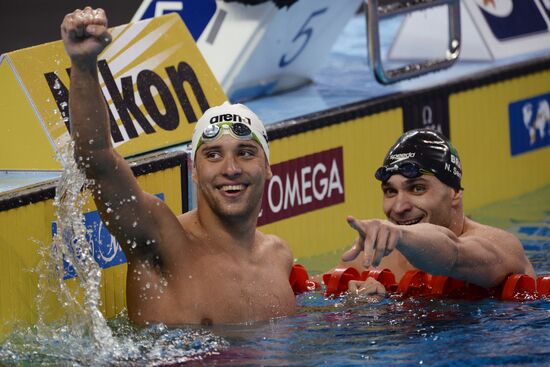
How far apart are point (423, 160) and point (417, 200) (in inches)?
5.6

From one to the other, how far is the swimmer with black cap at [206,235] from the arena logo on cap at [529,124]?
10.7ft

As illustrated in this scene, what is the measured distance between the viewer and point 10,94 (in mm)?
4777

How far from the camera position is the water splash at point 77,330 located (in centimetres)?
380

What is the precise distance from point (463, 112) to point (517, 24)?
115cm

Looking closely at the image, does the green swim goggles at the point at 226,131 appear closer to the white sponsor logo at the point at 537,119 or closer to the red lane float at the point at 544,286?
the red lane float at the point at 544,286

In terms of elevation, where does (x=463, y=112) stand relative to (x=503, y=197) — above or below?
above

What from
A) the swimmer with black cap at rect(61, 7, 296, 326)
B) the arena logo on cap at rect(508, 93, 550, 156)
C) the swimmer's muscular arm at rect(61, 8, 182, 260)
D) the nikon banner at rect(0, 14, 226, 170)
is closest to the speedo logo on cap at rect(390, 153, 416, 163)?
the swimmer with black cap at rect(61, 7, 296, 326)

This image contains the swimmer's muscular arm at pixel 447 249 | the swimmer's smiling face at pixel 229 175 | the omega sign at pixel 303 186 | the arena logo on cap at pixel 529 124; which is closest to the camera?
the swimmer's muscular arm at pixel 447 249

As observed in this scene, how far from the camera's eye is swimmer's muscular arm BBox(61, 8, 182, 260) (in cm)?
342

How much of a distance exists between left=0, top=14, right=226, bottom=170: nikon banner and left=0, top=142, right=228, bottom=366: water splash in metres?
0.24

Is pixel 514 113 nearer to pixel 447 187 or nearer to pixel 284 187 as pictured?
pixel 284 187

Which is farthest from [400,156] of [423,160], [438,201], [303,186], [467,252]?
[303,186]

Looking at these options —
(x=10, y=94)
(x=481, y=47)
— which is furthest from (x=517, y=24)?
(x=10, y=94)

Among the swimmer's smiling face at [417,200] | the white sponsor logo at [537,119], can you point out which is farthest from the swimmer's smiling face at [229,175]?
the white sponsor logo at [537,119]
